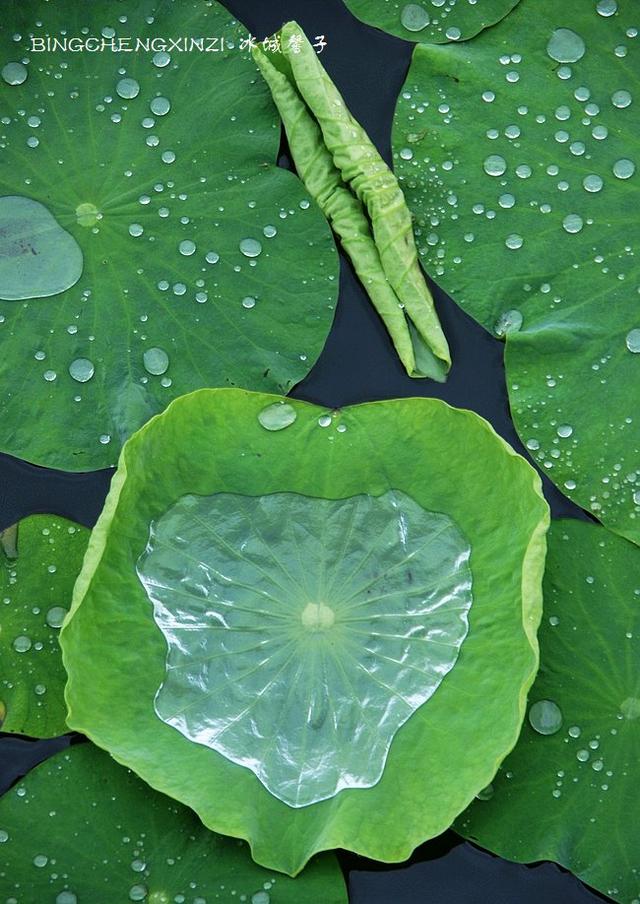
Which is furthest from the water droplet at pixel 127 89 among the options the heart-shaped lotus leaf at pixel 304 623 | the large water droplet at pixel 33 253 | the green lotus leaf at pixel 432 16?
the heart-shaped lotus leaf at pixel 304 623

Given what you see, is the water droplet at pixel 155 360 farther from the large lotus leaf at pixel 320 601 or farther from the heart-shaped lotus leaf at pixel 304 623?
the heart-shaped lotus leaf at pixel 304 623

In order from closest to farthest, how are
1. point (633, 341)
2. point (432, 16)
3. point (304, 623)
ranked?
point (304, 623) < point (633, 341) < point (432, 16)

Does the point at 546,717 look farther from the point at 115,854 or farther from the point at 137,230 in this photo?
the point at 137,230

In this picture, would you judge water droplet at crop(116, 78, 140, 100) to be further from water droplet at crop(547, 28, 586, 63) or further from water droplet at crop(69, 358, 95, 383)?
water droplet at crop(547, 28, 586, 63)

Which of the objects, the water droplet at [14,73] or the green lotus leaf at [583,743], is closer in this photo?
the green lotus leaf at [583,743]

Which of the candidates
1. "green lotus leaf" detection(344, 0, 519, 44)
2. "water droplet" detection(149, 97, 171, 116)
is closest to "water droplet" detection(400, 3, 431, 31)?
"green lotus leaf" detection(344, 0, 519, 44)

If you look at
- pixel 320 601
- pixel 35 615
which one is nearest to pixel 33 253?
pixel 35 615
